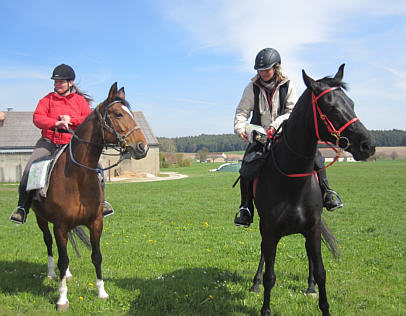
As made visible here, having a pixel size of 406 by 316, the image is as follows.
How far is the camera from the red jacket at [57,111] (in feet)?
17.7

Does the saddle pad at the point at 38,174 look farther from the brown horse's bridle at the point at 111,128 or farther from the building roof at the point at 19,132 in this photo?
the building roof at the point at 19,132

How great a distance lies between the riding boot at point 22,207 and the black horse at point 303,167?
3.72 m

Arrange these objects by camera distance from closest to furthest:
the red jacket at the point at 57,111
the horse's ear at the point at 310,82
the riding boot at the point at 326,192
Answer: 1. the horse's ear at the point at 310,82
2. the riding boot at the point at 326,192
3. the red jacket at the point at 57,111

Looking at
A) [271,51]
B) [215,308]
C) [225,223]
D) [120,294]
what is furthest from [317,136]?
[225,223]

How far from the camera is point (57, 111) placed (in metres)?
5.59

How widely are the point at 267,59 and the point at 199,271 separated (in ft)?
13.1

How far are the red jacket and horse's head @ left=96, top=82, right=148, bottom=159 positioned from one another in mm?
938

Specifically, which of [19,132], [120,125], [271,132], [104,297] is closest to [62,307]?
[104,297]

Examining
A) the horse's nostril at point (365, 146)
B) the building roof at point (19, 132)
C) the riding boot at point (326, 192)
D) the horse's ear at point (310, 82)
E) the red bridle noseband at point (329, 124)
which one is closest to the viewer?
the horse's nostril at point (365, 146)

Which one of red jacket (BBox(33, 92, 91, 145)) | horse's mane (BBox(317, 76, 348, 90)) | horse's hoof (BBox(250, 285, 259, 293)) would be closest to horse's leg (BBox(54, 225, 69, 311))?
red jacket (BBox(33, 92, 91, 145))

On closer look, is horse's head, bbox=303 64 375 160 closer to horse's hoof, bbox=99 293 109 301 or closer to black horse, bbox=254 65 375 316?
black horse, bbox=254 65 375 316

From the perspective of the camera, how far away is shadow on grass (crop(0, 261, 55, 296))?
5.61m

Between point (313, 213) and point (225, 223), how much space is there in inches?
286

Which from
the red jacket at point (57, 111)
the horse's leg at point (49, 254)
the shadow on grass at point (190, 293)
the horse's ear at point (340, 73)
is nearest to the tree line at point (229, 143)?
the horse's leg at point (49, 254)
